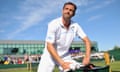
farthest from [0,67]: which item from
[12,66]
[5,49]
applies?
[5,49]

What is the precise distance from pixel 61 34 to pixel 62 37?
57mm

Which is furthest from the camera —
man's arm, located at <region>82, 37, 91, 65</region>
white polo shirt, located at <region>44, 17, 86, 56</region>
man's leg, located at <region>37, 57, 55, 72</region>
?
man's leg, located at <region>37, 57, 55, 72</region>

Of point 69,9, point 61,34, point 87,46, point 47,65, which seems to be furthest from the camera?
point 47,65

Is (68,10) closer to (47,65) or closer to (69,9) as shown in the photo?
(69,9)

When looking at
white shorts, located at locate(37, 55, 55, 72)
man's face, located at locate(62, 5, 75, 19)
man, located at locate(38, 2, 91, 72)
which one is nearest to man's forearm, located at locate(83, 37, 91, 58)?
man, located at locate(38, 2, 91, 72)

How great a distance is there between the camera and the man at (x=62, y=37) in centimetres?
477

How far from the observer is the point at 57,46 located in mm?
5195

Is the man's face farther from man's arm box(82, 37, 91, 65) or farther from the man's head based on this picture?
man's arm box(82, 37, 91, 65)

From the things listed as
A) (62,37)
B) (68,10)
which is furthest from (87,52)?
(68,10)

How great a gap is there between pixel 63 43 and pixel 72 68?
Result: 874mm

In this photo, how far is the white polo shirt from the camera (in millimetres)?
4938

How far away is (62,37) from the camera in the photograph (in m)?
→ 5.09

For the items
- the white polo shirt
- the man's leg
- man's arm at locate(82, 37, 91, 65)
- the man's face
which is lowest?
the man's leg

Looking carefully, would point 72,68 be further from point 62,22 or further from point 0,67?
point 0,67
